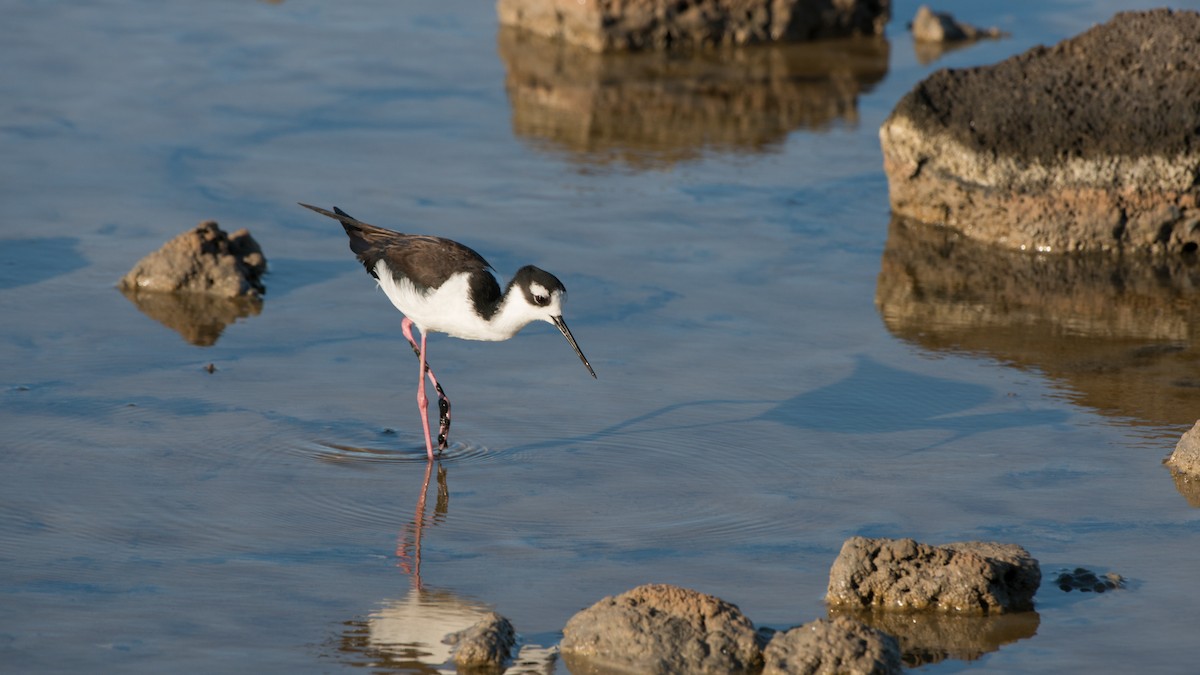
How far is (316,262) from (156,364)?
1.84 m

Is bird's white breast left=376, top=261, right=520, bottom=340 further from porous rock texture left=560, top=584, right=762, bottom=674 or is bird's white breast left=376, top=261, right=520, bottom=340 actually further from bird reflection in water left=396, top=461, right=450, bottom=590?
porous rock texture left=560, top=584, right=762, bottom=674

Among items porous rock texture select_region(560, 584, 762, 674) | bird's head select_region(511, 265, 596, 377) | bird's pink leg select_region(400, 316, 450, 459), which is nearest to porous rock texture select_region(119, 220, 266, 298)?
bird's pink leg select_region(400, 316, 450, 459)

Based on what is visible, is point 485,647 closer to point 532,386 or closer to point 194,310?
point 532,386

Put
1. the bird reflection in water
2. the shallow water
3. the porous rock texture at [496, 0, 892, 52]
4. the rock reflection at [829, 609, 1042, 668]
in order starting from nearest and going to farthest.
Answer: the rock reflection at [829, 609, 1042, 668], the shallow water, the bird reflection in water, the porous rock texture at [496, 0, 892, 52]

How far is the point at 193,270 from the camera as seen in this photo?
9430 millimetres

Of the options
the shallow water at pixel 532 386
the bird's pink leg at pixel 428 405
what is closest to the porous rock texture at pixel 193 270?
the shallow water at pixel 532 386

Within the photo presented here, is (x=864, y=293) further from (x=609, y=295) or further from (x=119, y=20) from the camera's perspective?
(x=119, y=20)

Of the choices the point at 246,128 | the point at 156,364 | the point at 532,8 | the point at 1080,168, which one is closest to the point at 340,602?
the point at 156,364

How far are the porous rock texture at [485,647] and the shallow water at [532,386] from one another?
128mm

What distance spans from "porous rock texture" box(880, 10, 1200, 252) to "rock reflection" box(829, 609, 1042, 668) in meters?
5.20

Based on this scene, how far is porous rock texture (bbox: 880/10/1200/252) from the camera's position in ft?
34.2

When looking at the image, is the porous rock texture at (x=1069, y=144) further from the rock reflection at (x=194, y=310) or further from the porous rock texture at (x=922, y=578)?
the porous rock texture at (x=922, y=578)

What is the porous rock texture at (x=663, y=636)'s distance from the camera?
5.36 metres

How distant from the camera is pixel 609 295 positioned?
31.7 ft
